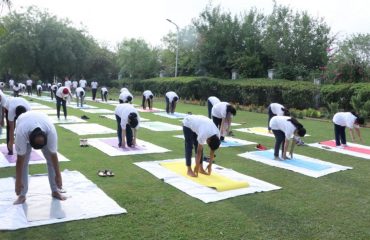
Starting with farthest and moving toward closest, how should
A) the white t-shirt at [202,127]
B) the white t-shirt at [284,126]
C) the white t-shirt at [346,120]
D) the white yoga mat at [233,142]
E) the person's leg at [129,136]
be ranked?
the white yoga mat at [233,142], the white t-shirt at [346,120], the person's leg at [129,136], the white t-shirt at [284,126], the white t-shirt at [202,127]

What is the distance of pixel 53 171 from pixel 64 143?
14.5 feet

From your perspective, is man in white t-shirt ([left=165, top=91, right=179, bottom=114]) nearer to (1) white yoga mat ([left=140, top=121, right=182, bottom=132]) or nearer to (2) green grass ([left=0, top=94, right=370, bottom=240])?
(1) white yoga mat ([left=140, top=121, right=182, bottom=132])

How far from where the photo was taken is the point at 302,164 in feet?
25.5

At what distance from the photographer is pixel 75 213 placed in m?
4.63

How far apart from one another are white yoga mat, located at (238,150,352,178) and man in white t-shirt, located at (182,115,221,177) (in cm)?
189

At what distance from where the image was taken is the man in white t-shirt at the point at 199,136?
19.1 ft

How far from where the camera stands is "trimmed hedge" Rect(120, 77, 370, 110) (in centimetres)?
1675

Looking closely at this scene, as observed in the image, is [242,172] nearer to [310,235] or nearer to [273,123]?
[273,123]

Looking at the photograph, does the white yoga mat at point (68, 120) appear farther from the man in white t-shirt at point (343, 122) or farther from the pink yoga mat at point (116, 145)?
the man in white t-shirt at point (343, 122)

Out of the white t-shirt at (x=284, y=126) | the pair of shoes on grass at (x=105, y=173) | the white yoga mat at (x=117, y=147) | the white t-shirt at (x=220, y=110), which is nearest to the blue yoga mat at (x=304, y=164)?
the white t-shirt at (x=284, y=126)

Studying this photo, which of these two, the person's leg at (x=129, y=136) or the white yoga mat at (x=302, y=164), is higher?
the person's leg at (x=129, y=136)

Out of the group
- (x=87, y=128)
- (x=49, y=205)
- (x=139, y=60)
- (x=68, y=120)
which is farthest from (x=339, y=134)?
(x=139, y=60)

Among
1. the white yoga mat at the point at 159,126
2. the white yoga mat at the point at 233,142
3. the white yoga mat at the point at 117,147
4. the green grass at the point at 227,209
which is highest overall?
the white yoga mat at the point at 159,126

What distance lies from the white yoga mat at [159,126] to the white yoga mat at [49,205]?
6.44 metres
